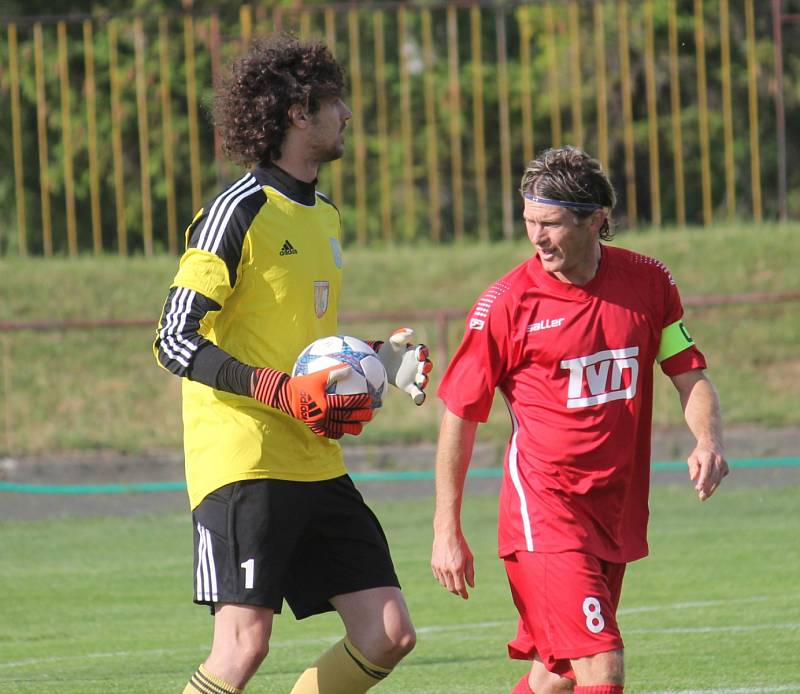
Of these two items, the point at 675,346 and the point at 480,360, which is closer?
the point at 480,360

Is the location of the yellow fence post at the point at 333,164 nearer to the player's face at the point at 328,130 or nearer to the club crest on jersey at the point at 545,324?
the player's face at the point at 328,130

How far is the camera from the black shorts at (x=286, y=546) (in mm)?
4918

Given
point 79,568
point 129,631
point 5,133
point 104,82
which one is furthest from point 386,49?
point 129,631

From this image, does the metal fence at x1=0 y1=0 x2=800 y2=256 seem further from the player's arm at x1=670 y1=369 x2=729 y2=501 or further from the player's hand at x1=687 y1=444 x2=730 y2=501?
the player's hand at x1=687 y1=444 x2=730 y2=501

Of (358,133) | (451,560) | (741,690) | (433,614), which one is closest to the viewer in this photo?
(451,560)

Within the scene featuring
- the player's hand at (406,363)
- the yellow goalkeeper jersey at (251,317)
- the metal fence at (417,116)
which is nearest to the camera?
the yellow goalkeeper jersey at (251,317)

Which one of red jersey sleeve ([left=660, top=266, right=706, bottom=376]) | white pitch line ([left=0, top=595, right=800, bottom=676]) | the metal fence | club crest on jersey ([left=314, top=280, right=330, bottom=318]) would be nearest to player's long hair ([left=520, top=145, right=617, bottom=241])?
red jersey sleeve ([left=660, top=266, right=706, bottom=376])

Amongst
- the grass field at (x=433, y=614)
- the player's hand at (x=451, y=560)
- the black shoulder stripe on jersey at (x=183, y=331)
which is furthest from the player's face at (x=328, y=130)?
the grass field at (x=433, y=614)

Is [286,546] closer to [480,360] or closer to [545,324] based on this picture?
[480,360]

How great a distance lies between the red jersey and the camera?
16.4 ft

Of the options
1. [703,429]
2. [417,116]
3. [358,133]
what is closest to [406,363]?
[703,429]

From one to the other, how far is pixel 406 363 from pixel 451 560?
71 cm

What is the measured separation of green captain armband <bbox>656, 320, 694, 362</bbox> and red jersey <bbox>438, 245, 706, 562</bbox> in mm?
124

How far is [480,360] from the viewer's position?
504 cm
